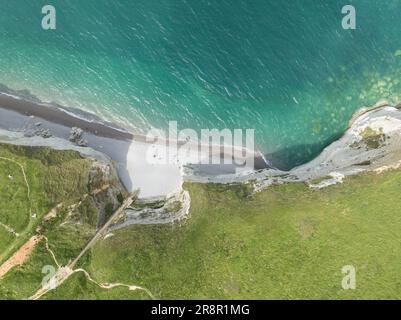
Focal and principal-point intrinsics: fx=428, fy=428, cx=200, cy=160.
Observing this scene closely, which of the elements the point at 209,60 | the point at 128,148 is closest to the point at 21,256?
the point at 128,148

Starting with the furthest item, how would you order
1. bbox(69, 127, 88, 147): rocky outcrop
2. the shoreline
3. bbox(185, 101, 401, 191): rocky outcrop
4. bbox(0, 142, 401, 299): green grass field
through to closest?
bbox(69, 127, 88, 147): rocky outcrop, the shoreline, bbox(185, 101, 401, 191): rocky outcrop, bbox(0, 142, 401, 299): green grass field

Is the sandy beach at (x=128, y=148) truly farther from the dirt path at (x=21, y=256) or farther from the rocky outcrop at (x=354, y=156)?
the dirt path at (x=21, y=256)

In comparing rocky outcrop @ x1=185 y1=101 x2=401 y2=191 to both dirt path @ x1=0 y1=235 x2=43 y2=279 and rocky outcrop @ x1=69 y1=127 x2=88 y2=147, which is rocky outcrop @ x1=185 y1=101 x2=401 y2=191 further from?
dirt path @ x1=0 y1=235 x2=43 y2=279

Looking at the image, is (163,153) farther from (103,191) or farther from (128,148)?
(103,191)

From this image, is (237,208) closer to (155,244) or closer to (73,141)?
(155,244)

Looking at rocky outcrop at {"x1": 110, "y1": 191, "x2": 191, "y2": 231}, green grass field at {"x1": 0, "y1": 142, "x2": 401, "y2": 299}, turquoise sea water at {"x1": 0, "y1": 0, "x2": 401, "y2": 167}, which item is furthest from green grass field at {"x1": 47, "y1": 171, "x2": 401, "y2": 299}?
turquoise sea water at {"x1": 0, "y1": 0, "x2": 401, "y2": 167}

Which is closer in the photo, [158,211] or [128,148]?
[158,211]
